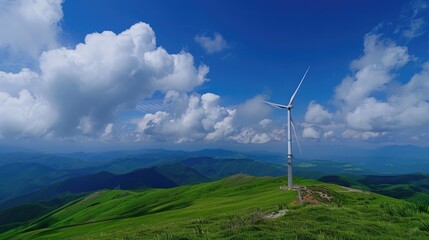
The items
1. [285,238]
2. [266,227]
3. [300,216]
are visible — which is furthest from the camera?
[300,216]

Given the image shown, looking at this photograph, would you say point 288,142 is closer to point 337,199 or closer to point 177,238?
point 337,199

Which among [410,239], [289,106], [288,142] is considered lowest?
[410,239]

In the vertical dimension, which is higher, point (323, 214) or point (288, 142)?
point (288, 142)

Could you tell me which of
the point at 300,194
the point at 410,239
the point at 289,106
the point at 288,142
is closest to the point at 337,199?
the point at 300,194

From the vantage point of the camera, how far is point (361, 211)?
37250 mm

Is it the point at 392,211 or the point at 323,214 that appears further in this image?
the point at 392,211

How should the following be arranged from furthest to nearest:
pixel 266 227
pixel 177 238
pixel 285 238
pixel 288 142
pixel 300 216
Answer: pixel 288 142, pixel 300 216, pixel 266 227, pixel 177 238, pixel 285 238

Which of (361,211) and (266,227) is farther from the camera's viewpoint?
(361,211)

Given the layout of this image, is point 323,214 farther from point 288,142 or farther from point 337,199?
point 288,142

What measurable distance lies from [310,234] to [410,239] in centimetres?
810

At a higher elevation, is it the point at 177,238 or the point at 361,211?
the point at 361,211

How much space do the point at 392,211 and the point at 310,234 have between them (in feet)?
58.7

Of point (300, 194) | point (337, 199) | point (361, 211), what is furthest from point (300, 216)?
point (337, 199)

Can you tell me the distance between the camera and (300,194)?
59375mm
